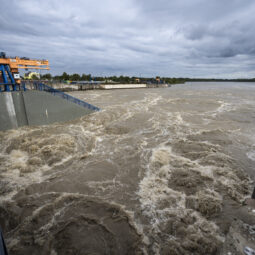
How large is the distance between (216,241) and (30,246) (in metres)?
4.54

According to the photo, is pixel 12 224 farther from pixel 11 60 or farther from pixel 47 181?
pixel 11 60

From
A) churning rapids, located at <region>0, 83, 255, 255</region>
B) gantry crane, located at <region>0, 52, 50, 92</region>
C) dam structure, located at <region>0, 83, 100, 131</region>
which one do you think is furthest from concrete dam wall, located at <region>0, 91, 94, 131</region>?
churning rapids, located at <region>0, 83, 255, 255</region>

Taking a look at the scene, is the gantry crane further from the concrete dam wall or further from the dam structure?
the concrete dam wall

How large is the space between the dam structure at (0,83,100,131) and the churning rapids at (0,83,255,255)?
2.87m

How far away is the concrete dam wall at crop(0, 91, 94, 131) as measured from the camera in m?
12.2

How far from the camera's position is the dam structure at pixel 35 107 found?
12.2 metres

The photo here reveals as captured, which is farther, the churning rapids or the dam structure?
the dam structure

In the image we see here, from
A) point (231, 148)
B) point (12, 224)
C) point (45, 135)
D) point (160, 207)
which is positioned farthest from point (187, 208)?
point (45, 135)

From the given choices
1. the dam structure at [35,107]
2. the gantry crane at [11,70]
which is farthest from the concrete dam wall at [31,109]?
the gantry crane at [11,70]

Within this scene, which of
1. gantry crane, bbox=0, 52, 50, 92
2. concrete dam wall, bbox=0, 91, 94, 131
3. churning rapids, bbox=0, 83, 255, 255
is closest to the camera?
churning rapids, bbox=0, 83, 255, 255

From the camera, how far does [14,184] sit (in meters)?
5.94

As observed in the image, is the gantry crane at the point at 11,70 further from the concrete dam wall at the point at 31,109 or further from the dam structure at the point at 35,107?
the concrete dam wall at the point at 31,109

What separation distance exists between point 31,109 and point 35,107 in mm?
356

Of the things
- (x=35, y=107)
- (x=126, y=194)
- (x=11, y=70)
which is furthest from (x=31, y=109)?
(x=126, y=194)
